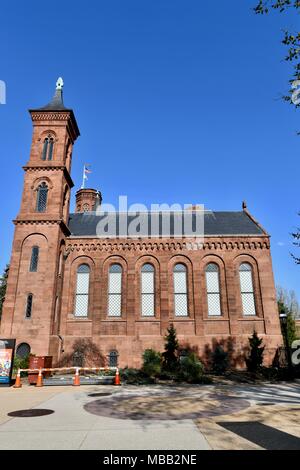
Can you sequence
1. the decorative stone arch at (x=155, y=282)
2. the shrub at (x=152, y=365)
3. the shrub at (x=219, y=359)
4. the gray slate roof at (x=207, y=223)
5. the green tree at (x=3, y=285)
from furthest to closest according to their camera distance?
the green tree at (x=3, y=285)
the gray slate roof at (x=207, y=223)
the decorative stone arch at (x=155, y=282)
the shrub at (x=219, y=359)
the shrub at (x=152, y=365)

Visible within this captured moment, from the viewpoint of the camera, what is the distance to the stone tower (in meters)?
24.4

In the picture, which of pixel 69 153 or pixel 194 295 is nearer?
pixel 194 295

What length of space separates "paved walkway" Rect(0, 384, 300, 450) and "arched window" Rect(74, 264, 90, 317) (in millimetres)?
14461

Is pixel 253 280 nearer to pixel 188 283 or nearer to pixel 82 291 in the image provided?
pixel 188 283

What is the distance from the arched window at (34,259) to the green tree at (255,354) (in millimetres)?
18123

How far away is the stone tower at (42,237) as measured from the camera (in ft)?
80.0

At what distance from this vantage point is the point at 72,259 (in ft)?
97.1

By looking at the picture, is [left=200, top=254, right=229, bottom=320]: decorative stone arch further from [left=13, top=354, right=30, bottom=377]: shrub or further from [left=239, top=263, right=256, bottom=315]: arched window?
[left=13, top=354, right=30, bottom=377]: shrub

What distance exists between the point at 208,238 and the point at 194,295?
17.8ft

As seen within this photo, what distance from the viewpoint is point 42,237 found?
2706cm

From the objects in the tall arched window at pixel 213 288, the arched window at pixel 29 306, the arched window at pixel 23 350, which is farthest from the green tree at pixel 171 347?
the arched window at pixel 29 306

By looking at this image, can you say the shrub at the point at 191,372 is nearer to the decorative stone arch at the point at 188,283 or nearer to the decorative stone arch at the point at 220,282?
the decorative stone arch at the point at 188,283
